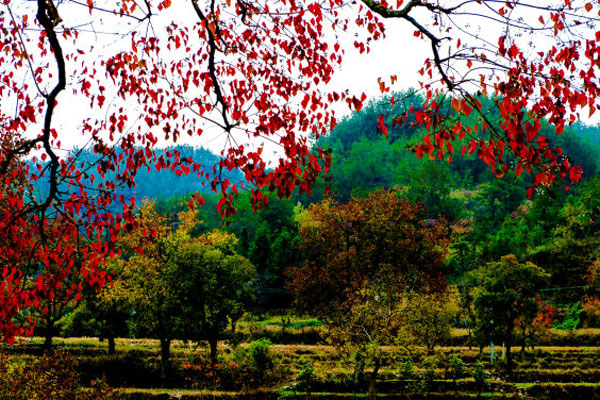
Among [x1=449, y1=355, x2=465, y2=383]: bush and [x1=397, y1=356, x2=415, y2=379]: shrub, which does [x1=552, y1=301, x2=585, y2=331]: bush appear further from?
[x1=397, y1=356, x2=415, y2=379]: shrub

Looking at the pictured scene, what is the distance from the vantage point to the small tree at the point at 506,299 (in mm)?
22031

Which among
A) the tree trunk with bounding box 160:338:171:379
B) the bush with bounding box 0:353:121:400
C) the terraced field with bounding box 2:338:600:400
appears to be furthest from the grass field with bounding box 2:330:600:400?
the bush with bounding box 0:353:121:400

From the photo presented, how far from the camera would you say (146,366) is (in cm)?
2556

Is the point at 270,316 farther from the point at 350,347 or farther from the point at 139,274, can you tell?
the point at 350,347

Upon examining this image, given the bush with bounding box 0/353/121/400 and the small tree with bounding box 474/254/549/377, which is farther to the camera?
the small tree with bounding box 474/254/549/377

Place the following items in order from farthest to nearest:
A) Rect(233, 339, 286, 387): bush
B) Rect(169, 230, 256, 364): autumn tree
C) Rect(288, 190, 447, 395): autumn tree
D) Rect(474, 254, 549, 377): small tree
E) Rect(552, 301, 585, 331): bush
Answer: Rect(552, 301, 585, 331): bush
Rect(288, 190, 447, 395): autumn tree
Rect(169, 230, 256, 364): autumn tree
Rect(474, 254, 549, 377): small tree
Rect(233, 339, 286, 387): bush

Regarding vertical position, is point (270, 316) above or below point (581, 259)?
below

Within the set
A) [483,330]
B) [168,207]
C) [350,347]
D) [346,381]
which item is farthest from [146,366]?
[168,207]

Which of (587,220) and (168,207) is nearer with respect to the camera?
(587,220)

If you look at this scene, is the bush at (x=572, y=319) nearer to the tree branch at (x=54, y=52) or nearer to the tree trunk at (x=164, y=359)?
the tree trunk at (x=164, y=359)

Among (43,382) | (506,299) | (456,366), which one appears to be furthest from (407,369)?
(43,382)

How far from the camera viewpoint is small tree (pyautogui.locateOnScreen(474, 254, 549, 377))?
22031 mm

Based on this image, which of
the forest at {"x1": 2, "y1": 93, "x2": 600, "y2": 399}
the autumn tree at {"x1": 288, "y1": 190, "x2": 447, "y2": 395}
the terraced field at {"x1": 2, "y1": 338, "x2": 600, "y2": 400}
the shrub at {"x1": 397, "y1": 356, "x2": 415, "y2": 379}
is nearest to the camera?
the forest at {"x1": 2, "y1": 93, "x2": 600, "y2": 399}

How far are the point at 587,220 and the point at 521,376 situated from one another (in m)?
23.0
